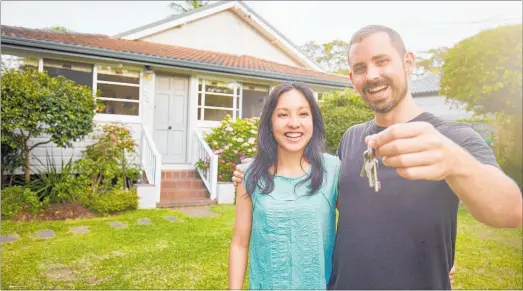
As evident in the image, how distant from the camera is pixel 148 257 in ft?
15.0

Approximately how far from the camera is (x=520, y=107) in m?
7.38

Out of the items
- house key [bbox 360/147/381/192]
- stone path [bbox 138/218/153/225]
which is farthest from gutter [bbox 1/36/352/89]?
house key [bbox 360/147/381/192]

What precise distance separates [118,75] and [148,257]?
6245 mm

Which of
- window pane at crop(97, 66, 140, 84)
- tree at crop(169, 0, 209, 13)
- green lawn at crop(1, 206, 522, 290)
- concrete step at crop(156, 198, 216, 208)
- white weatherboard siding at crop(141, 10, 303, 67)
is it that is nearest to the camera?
green lawn at crop(1, 206, 522, 290)

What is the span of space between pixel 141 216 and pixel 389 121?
615cm

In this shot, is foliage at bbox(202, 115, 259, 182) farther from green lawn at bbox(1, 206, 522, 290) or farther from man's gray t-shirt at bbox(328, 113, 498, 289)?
man's gray t-shirt at bbox(328, 113, 498, 289)

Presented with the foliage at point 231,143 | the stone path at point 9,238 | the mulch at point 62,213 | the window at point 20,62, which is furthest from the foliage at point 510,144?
the window at point 20,62

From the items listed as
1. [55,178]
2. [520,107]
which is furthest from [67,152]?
[520,107]

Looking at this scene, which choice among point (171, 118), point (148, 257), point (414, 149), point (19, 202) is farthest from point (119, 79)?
point (414, 149)

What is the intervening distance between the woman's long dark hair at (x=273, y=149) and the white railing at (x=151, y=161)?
250 inches

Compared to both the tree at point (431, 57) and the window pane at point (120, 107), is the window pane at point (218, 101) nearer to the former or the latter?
the window pane at point (120, 107)

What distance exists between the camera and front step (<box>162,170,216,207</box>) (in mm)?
7902

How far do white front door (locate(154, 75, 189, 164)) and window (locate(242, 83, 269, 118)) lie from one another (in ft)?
6.22

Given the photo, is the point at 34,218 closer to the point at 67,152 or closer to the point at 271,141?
the point at 67,152
